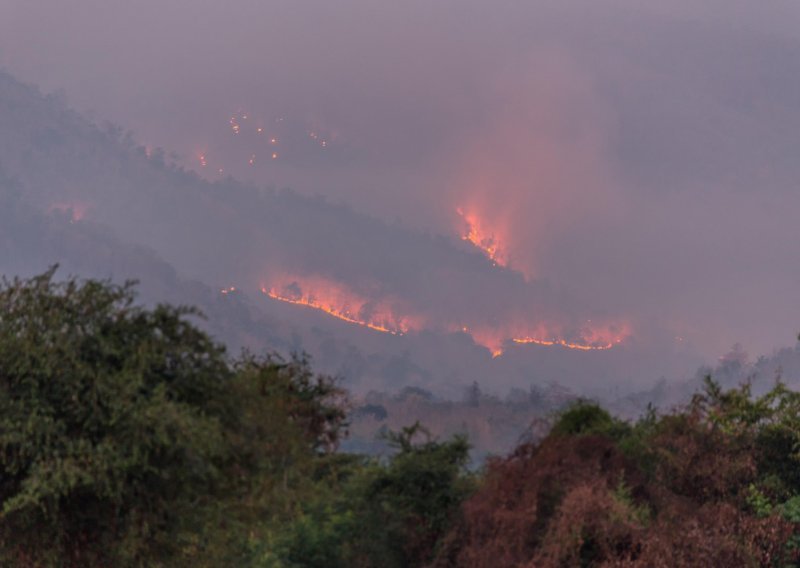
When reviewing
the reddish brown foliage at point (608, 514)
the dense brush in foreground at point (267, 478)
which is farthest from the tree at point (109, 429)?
the reddish brown foliage at point (608, 514)

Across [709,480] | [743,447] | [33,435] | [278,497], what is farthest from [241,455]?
[743,447]

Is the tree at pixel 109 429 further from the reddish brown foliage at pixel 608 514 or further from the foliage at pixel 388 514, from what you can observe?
the foliage at pixel 388 514

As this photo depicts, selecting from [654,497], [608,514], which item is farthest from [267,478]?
[654,497]

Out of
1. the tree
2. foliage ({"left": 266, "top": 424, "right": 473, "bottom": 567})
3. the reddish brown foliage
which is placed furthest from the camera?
foliage ({"left": 266, "top": 424, "right": 473, "bottom": 567})

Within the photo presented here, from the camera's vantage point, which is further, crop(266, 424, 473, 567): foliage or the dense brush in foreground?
crop(266, 424, 473, 567): foliage

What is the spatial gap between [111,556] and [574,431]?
99.5 ft

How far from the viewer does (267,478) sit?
28.2 meters

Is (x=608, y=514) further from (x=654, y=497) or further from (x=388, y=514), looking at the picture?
(x=388, y=514)

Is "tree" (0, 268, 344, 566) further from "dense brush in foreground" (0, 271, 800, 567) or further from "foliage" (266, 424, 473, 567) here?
"foliage" (266, 424, 473, 567)

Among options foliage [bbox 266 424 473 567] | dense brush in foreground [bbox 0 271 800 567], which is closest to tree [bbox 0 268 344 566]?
dense brush in foreground [bbox 0 271 800 567]

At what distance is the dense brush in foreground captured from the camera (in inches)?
938

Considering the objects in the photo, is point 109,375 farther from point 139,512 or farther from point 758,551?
point 758,551

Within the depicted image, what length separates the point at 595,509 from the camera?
31.3m

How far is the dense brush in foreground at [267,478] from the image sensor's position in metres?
23.8
